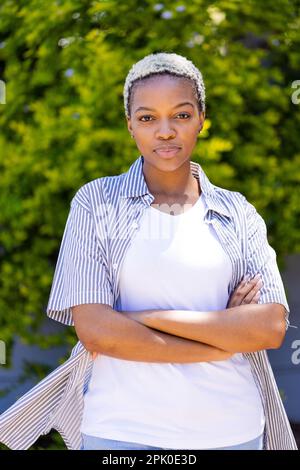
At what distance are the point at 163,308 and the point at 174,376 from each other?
19cm

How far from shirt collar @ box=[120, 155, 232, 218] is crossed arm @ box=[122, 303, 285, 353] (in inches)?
11.5

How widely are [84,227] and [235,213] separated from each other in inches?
17.4

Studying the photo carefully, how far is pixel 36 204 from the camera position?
4.68m

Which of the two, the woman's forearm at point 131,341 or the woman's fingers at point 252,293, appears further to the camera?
the woman's fingers at point 252,293

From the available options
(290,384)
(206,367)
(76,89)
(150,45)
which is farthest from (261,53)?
(206,367)

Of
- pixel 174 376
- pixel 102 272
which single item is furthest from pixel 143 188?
pixel 174 376

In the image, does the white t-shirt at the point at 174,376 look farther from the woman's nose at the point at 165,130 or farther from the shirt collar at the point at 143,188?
the woman's nose at the point at 165,130

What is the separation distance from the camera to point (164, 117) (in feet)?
8.39

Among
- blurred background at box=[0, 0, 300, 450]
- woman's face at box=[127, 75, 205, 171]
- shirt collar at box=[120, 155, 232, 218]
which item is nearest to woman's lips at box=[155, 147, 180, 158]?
woman's face at box=[127, 75, 205, 171]

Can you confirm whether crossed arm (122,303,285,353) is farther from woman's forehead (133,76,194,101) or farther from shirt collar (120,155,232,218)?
woman's forehead (133,76,194,101)

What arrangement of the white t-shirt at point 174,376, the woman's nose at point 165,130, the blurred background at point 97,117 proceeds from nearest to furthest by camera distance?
the white t-shirt at point 174,376 → the woman's nose at point 165,130 → the blurred background at point 97,117

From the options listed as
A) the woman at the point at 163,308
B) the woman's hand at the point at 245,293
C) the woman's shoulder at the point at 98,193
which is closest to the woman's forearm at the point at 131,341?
the woman at the point at 163,308

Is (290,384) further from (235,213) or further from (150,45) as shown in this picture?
(235,213)

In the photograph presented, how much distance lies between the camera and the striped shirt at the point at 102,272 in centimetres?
256
